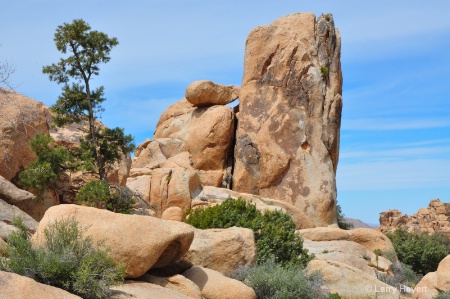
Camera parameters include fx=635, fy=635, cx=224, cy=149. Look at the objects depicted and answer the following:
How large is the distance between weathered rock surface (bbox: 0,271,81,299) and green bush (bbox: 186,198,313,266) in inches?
379

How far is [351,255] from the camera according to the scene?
22.8 m

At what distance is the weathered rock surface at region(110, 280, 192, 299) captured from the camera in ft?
34.8

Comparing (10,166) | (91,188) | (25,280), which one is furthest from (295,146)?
(25,280)

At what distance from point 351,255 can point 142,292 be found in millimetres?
13240

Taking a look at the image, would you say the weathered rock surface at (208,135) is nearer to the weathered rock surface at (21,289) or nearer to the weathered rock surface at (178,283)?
the weathered rock surface at (178,283)

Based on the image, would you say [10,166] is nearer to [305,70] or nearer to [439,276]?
[439,276]

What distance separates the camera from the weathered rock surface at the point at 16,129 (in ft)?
68.5

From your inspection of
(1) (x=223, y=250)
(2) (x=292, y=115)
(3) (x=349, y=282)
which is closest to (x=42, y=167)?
(1) (x=223, y=250)

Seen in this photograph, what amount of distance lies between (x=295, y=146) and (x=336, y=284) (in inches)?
666

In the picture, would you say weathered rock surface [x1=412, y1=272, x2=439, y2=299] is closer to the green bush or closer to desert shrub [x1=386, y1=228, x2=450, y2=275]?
the green bush

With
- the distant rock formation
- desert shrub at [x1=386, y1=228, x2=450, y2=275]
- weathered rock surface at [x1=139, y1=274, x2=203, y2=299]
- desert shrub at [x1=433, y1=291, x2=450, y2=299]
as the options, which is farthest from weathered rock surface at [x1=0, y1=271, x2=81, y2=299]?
the distant rock formation

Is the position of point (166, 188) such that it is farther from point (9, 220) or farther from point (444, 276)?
point (9, 220)

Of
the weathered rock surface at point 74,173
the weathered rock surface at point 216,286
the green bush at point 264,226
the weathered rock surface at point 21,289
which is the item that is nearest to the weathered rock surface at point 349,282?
the green bush at point 264,226

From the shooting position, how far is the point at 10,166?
2153cm
